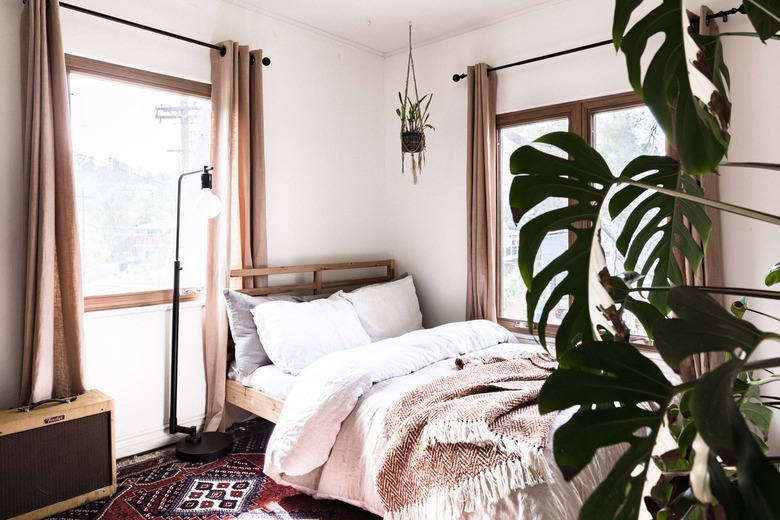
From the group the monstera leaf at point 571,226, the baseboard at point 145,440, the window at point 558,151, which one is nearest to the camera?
the monstera leaf at point 571,226

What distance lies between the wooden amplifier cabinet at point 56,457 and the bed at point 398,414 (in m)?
0.80

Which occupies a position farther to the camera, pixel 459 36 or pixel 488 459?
pixel 459 36

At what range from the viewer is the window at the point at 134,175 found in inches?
113

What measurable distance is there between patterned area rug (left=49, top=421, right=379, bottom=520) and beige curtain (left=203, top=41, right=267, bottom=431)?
456 millimetres

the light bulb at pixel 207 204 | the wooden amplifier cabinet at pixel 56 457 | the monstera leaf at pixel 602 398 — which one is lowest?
the wooden amplifier cabinet at pixel 56 457

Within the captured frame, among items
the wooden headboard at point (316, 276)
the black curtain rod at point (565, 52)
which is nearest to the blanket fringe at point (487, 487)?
the wooden headboard at point (316, 276)

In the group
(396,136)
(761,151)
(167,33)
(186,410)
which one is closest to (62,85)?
(167,33)

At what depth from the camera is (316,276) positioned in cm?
377

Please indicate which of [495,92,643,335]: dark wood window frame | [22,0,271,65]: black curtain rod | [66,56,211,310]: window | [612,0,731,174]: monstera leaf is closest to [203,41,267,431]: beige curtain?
[22,0,271,65]: black curtain rod

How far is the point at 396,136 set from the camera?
4.31 metres

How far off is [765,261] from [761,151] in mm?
561

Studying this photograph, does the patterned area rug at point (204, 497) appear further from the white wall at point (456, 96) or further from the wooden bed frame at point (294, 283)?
the white wall at point (456, 96)

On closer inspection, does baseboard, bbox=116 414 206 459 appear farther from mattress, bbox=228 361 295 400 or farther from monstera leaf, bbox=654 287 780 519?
monstera leaf, bbox=654 287 780 519

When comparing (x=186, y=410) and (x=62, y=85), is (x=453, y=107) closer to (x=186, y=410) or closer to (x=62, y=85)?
(x=62, y=85)
